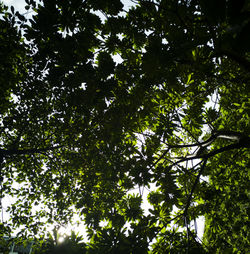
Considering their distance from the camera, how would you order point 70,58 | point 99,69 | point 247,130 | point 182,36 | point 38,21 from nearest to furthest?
point 182,36, point 38,21, point 70,58, point 99,69, point 247,130

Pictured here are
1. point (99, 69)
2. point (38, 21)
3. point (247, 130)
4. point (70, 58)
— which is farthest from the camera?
point (247, 130)

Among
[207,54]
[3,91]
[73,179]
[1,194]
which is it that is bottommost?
[1,194]

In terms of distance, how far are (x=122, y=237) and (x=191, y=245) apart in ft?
4.48

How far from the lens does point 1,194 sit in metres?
7.23

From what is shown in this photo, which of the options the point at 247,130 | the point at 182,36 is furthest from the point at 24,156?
the point at 247,130

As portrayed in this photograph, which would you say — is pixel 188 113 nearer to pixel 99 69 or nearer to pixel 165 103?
pixel 165 103

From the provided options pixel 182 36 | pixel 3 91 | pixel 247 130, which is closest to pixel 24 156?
pixel 3 91

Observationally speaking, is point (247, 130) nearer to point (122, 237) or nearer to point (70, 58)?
point (122, 237)

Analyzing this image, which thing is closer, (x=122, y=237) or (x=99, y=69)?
(x=122, y=237)

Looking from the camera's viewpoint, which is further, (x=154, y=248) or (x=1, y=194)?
(x=1, y=194)

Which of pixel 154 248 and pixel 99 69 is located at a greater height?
pixel 99 69

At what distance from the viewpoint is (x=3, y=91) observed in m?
5.58

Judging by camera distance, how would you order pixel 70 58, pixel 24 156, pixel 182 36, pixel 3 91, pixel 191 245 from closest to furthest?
pixel 182 36 → pixel 70 58 → pixel 191 245 → pixel 3 91 → pixel 24 156

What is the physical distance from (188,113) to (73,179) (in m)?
5.87
